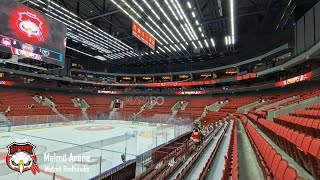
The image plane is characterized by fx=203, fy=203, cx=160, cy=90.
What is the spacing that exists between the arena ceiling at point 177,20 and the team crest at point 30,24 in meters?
3.29

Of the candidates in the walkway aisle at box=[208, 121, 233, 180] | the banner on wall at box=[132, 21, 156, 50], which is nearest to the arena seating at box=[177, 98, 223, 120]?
the banner on wall at box=[132, 21, 156, 50]

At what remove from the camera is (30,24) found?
8227mm

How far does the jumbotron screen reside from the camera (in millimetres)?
7301

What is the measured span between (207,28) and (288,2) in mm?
6552

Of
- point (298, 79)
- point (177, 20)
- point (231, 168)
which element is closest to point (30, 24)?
point (231, 168)

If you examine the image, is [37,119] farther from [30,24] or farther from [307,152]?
[307,152]

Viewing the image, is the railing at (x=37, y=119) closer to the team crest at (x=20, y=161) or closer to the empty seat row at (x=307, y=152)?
the team crest at (x=20, y=161)

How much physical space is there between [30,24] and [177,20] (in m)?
10.1

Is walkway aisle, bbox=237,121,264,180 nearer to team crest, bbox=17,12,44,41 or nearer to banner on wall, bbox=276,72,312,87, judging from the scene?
team crest, bbox=17,12,44,41

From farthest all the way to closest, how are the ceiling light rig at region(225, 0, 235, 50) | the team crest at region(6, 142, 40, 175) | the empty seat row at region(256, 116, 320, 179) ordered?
the ceiling light rig at region(225, 0, 235, 50) → the team crest at region(6, 142, 40, 175) → the empty seat row at region(256, 116, 320, 179)

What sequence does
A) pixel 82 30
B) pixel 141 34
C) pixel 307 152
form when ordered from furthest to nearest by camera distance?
1. pixel 82 30
2. pixel 141 34
3. pixel 307 152

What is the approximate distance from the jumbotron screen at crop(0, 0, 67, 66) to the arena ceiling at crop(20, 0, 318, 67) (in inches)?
127

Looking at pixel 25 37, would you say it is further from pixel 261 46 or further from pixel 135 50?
pixel 261 46

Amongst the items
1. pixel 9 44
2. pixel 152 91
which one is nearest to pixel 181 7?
pixel 9 44
